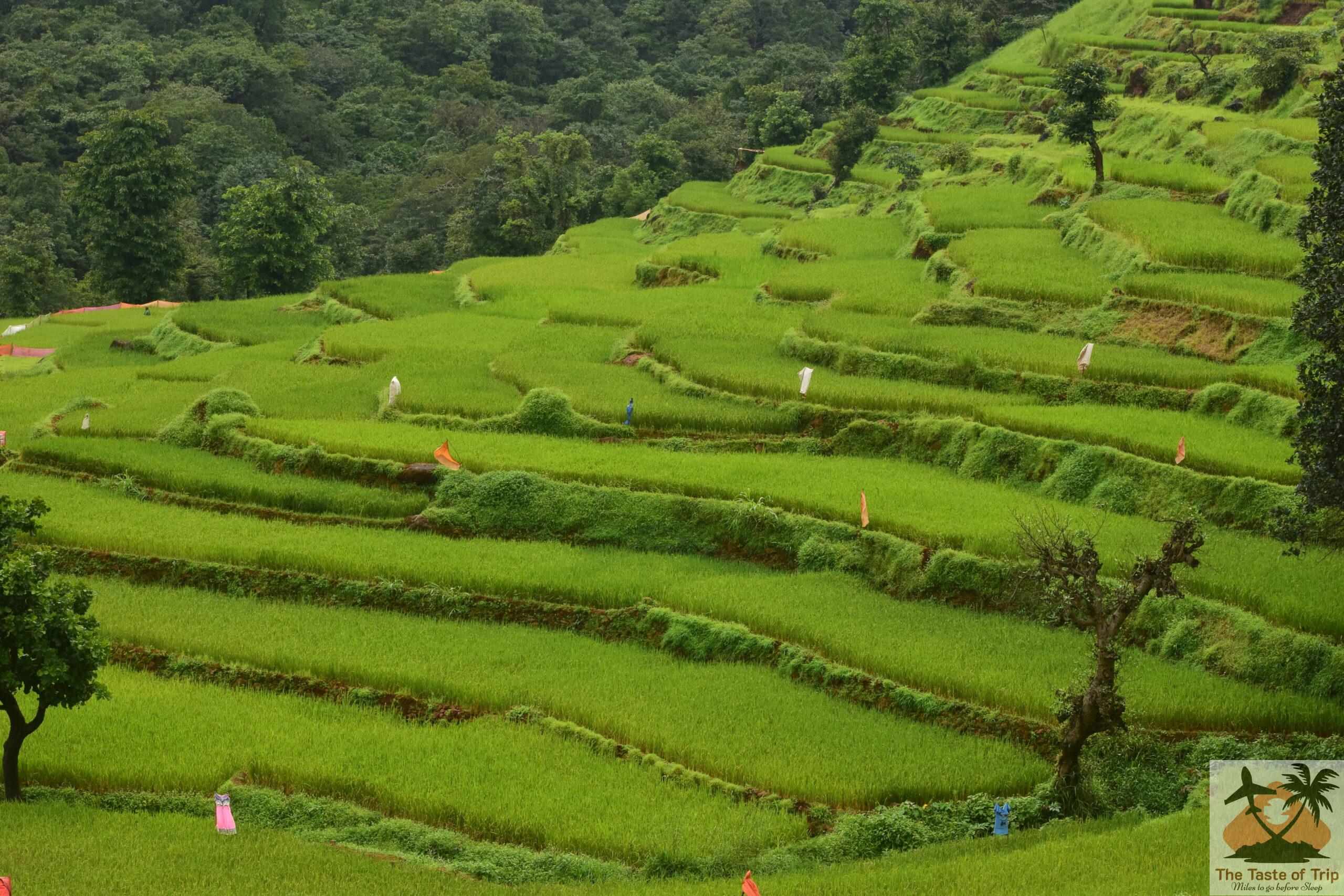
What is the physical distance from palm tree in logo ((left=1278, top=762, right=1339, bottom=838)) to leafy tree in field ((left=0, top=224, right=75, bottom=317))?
38.4 metres

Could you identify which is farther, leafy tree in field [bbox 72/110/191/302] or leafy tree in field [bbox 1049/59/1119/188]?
leafy tree in field [bbox 72/110/191/302]

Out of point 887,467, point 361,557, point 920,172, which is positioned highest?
point 920,172

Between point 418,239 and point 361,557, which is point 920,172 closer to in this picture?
point 418,239

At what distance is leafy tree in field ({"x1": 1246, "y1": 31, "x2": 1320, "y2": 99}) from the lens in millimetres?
26906

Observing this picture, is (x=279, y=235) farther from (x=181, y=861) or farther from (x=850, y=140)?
(x=181, y=861)

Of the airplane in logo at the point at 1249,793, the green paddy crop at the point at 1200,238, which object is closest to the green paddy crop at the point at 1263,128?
the green paddy crop at the point at 1200,238

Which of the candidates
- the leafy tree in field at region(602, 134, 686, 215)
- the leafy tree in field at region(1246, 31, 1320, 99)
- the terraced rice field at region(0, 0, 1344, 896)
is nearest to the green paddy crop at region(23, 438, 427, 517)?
the terraced rice field at region(0, 0, 1344, 896)

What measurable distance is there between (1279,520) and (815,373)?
27.0ft

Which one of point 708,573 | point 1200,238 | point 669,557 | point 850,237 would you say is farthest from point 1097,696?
point 850,237

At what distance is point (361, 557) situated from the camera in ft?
47.4

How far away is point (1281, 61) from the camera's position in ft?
88.8

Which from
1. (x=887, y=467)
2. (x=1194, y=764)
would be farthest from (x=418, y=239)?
(x=1194, y=764)

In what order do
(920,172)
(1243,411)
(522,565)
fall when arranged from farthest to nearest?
(920,172)
(1243,411)
(522,565)

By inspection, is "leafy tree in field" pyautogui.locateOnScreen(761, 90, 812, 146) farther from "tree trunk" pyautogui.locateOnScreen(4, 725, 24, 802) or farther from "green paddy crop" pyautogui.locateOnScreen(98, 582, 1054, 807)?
"tree trunk" pyautogui.locateOnScreen(4, 725, 24, 802)
